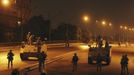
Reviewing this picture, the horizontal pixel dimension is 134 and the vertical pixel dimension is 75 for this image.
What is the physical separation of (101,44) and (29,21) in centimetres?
6001

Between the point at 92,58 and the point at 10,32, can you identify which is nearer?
the point at 92,58

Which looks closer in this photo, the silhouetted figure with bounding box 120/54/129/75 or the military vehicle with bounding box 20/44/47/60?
the silhouetted figure with bounding box 120/54/129/75

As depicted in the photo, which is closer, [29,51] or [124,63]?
[124,63]

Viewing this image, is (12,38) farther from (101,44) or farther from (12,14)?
(101,44)

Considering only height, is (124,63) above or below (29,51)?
below

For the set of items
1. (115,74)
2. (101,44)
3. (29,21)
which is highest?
(29,21)

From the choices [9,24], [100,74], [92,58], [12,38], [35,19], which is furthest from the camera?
[35,19]

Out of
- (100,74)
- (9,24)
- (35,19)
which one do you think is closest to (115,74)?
(100,74)

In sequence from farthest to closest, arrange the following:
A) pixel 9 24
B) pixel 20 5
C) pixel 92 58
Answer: pixel 20 5
pixel 9 24
pixel 92 58

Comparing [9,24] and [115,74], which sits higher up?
[9,24]

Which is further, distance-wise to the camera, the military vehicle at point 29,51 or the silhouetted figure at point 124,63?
the military vehicle at point 29,51

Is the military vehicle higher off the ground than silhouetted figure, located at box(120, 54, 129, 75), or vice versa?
the military vehicle

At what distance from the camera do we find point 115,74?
99.0 feet

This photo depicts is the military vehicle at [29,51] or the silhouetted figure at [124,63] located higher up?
the military vehicle at [29,51]
